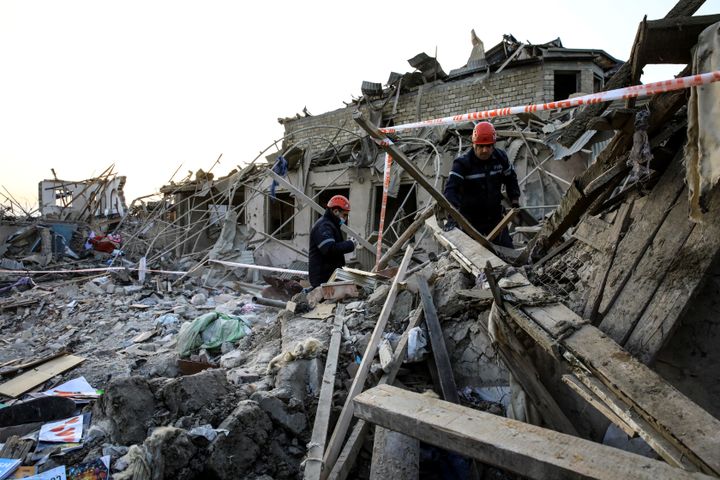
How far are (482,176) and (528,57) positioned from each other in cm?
1003

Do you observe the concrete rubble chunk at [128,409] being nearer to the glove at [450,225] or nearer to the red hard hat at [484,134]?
the glove at [450,225]

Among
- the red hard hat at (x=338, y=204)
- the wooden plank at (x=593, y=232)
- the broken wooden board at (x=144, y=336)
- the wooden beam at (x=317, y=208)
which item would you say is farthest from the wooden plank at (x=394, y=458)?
the broken wooden board at (x=144, y=336)

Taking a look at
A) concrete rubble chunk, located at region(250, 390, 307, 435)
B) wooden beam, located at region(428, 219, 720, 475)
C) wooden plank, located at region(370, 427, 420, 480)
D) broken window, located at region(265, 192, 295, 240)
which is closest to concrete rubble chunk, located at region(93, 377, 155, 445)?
concrete rubble chunk, located at region(250, 390, 307, 435)

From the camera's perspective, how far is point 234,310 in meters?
7.13

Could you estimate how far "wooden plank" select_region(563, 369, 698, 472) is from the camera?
1.20 metres

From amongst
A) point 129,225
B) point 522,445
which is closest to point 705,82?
point 522,445

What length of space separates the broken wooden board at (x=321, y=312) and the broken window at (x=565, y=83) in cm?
1155

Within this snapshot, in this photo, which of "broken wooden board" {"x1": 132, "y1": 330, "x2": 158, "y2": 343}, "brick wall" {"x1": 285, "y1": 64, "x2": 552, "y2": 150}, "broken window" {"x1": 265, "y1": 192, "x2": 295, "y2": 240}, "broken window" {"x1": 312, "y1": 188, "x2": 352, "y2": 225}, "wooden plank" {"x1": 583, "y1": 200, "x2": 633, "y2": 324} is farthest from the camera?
"broken window" {"x1": 265, "y1": 192, "x2": 295, "y2": 240}

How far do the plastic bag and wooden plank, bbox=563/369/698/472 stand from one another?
14.0 feet

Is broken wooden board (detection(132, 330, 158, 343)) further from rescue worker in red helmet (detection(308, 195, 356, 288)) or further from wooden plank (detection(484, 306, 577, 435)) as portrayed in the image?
wooden plank (detection(484, 306, 577, 435))

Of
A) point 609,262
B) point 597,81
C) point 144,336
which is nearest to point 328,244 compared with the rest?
point 144,336

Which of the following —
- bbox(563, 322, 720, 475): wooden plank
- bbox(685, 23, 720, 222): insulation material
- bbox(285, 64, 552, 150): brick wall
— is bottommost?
bbox(563, 322, 720, 475): wooden plank

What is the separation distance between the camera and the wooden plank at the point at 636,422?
1.20 m

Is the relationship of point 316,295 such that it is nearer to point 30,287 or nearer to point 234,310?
point 234,310
